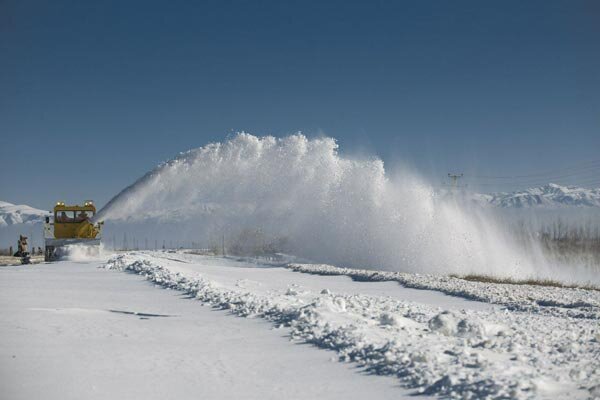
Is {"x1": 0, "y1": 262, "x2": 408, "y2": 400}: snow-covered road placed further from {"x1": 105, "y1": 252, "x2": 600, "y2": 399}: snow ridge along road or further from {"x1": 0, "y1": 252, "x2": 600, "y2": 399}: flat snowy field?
{"x1": 105, "y1": 252, "x2": 600, "y2": 399}: snow ridge along road

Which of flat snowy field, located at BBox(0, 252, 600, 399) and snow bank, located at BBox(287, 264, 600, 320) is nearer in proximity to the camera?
flat snowy field, located at BBox(0, 252, 600, 399)

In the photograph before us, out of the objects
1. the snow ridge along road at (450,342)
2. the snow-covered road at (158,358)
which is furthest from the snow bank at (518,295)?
the snow-covered road at (158,358)

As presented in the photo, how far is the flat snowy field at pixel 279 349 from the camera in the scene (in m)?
6.57

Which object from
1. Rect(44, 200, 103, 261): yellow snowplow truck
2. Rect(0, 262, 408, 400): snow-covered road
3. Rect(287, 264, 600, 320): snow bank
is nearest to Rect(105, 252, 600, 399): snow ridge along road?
Rect(287, 264, 600, 320): snow bank

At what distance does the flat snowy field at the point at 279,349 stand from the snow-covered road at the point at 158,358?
0.02 meters

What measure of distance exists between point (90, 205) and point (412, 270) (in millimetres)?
18153

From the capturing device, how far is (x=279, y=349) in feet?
28.6

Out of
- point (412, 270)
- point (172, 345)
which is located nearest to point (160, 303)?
point (172, 345)

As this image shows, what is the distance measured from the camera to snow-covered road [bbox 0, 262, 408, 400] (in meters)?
6.62

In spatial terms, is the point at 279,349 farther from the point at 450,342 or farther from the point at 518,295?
the point at 518,295

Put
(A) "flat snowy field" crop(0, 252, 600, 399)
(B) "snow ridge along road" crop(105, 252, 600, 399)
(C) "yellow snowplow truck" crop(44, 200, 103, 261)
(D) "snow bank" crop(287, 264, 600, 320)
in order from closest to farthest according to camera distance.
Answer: (B) "snow ridge along road" crop(105, 252, 600, 399)
(A) "flat snowy field" crop(0, 252, 600, 399)
(D) "snow bank" crop(287, 264, 600, 320)
(C) "yellow snowplow truck" crop(44, 200, 103, 261)

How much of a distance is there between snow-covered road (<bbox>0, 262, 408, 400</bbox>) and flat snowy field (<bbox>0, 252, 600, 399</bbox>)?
21mm

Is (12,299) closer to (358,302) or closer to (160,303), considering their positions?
(160,303)

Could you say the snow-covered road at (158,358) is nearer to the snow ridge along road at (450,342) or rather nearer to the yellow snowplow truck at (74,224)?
the snow ridge along road at (450,342)
